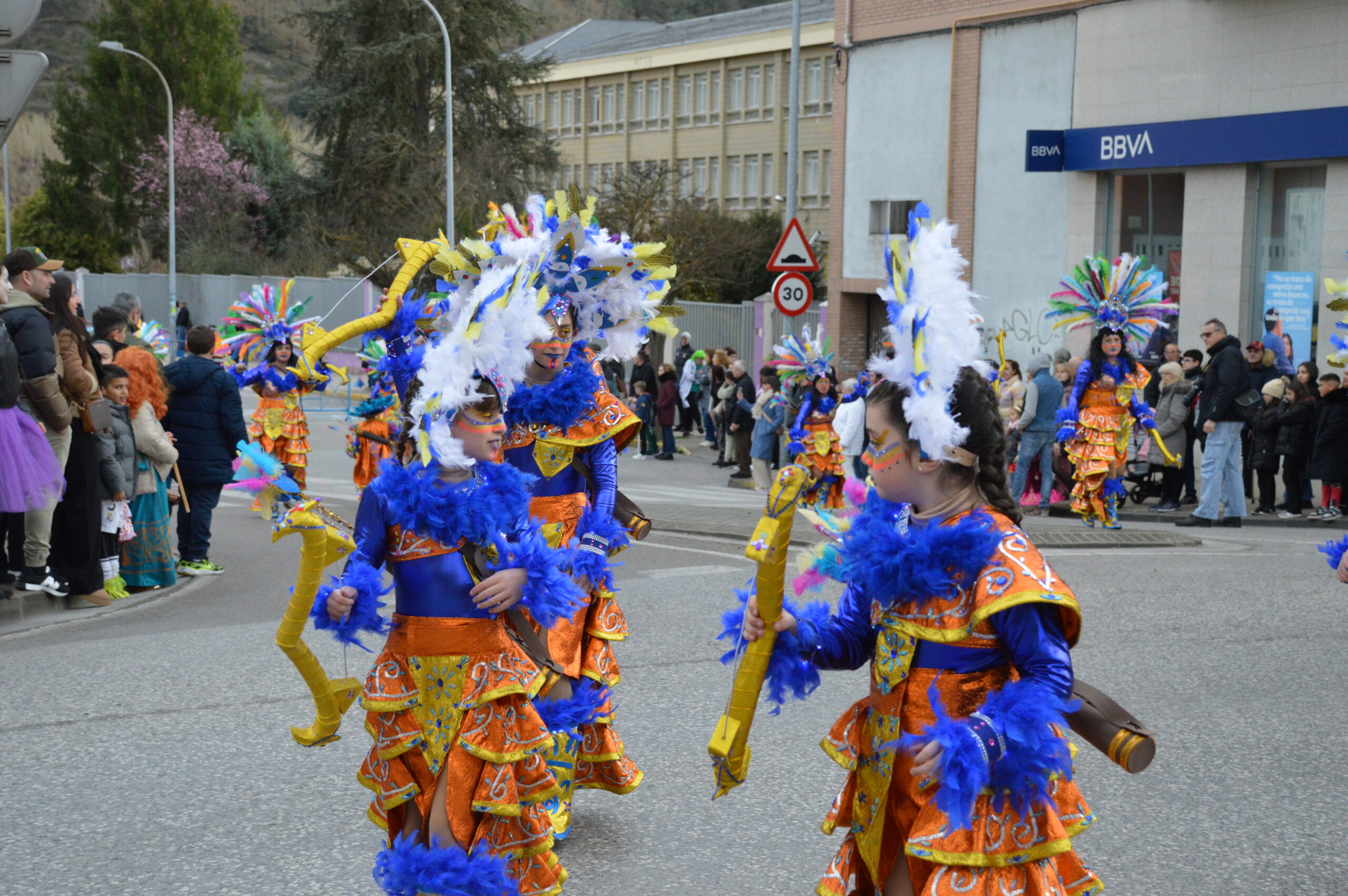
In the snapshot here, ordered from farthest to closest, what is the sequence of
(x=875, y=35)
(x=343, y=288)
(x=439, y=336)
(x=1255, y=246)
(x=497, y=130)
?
(x=497, y=130)
(x=343, y=288)
(x=875, y=35)
(x=1255, y=246)
(x=439, y=336)

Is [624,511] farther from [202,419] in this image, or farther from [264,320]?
[264,320]

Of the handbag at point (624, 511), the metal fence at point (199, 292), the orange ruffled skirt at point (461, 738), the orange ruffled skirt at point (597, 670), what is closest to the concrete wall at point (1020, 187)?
the handbag at point (624, 511)

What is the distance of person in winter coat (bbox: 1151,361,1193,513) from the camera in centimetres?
1522

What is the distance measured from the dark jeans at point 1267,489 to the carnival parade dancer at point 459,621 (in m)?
12.5

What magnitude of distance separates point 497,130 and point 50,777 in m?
43.6

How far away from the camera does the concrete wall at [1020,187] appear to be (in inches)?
879

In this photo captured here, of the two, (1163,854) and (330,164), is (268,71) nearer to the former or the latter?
(330,164)

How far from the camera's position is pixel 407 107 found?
153 ft

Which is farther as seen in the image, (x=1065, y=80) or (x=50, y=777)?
(x=1065, y=80)

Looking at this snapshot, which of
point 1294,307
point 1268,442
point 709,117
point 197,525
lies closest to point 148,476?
point 197,525

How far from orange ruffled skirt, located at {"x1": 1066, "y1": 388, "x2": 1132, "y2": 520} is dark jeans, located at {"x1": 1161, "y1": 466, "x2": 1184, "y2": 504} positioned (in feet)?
6.79

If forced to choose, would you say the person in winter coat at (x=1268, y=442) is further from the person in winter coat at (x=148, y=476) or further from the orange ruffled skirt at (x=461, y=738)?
the orange ruffled skirt at (x=461, y=738)

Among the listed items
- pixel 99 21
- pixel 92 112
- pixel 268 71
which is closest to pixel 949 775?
pixel 92 112

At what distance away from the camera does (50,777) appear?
5.77 metres
